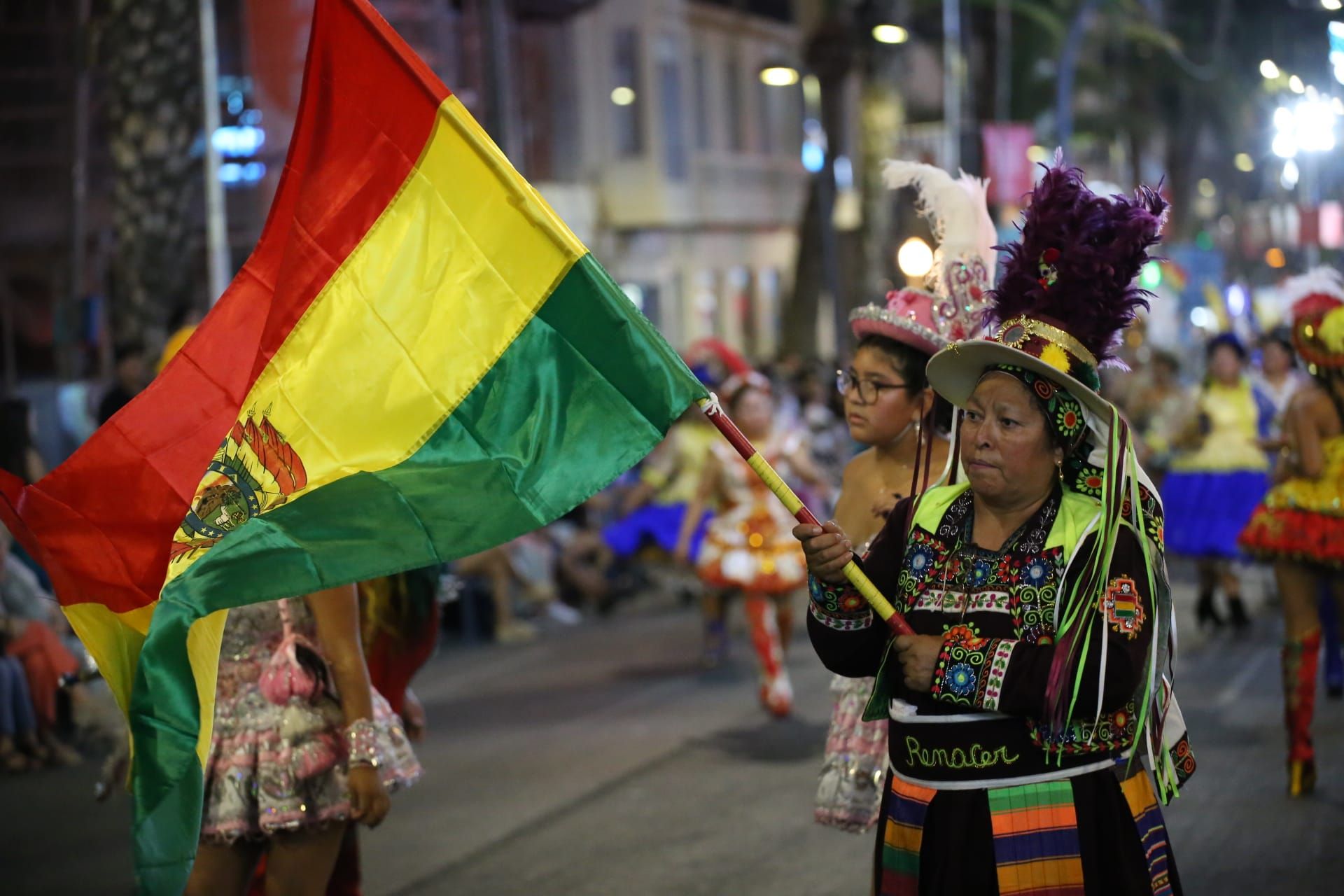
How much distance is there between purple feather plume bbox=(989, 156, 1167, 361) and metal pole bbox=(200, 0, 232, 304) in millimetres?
8168

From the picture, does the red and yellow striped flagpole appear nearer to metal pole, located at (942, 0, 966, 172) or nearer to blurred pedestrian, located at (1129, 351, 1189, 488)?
blurred pedestrian, located at (1129, 351, 1189, 488)

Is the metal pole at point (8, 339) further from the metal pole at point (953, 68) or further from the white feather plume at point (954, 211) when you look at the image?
the white feather plume at point (954, 211)

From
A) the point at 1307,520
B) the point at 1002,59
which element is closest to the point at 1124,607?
the point at 1307,520

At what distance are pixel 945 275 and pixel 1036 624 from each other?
6.57 feet

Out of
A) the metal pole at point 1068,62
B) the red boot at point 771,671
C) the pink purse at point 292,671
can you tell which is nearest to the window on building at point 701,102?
the metal pole at point 1068,62

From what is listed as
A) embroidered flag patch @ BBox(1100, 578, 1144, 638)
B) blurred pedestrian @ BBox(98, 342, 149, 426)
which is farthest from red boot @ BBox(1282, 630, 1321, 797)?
blurred pedestrian @ BBox(98, 342, 149, 426)

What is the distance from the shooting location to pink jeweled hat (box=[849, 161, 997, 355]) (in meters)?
5.18

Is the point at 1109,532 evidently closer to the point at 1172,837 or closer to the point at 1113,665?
the point at 1113,665

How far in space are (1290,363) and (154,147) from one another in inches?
357

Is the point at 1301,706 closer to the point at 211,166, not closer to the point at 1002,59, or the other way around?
the point at 211,166

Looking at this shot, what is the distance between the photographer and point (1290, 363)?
45.0 feet

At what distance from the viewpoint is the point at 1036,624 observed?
141 inches

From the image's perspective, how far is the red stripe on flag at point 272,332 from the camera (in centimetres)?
394

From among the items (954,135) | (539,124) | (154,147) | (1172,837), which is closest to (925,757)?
(1172,837)
